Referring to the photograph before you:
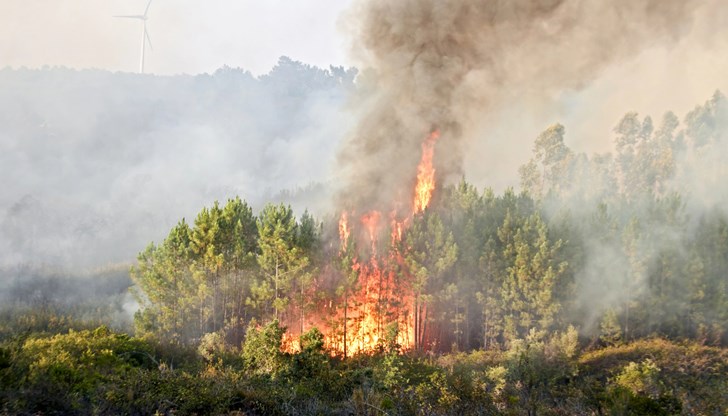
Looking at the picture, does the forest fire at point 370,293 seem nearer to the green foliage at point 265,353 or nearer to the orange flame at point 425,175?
the orange flame at point 425,175

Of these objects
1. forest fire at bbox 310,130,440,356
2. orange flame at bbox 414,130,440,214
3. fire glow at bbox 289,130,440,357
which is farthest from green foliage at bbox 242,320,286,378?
orange flame at bbox 414,130,440,214

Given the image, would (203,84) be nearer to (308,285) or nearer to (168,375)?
(308,285)

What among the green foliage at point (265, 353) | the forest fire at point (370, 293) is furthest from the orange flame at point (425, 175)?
the green foliage at point (265, 353)

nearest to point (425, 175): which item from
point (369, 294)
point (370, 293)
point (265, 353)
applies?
point (370, 293)

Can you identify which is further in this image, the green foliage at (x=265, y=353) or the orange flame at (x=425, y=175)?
the orange flame at (x=425, y=175)

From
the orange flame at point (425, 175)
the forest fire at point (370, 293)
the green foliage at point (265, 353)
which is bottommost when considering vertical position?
the green foliage at point (265, 353)

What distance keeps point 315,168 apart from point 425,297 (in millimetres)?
99224

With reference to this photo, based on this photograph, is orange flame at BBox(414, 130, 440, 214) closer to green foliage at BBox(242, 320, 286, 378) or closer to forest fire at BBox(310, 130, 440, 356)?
forest fire at BBox(310, 130, 440, 356)

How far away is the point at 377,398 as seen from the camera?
1350 cm

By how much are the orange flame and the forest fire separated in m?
2.34

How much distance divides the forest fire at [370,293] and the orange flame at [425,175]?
234cm

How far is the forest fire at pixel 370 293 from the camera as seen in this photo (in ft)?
121

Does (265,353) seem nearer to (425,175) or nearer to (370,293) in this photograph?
(370,293)

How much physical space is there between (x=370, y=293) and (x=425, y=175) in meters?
12.9
